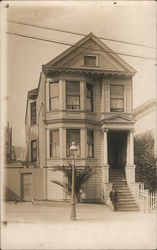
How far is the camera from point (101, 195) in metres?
3.82

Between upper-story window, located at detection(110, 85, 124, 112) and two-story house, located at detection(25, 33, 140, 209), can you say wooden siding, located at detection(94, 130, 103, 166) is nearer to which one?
two-story house, located at detection(25, 33, 140, 209)

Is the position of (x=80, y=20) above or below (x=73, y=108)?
above

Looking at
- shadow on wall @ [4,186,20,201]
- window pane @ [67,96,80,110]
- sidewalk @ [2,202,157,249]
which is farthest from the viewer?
window pane @ [67,96,80,110]

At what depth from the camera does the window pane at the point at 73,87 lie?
3.90 m

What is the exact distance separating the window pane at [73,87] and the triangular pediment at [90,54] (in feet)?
0.53

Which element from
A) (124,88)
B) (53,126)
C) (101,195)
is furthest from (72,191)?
(124,88)

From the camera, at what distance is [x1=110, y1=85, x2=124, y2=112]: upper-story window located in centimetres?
392

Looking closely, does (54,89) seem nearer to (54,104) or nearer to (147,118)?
(54,104)

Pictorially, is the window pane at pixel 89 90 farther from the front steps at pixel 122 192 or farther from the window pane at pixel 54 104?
the front steps at pixel 122 192

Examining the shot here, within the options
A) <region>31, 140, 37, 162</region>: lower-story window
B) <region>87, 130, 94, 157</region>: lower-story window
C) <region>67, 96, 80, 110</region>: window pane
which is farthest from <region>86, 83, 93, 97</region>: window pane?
<region>31, 140, 37, 162</region>: lower-story window

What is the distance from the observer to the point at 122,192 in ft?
12.6

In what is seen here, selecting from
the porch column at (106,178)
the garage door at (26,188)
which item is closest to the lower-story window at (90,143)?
the porch column at (106,178)

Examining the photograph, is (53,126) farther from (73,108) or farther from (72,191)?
(72,191)

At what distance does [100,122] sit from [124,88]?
407 mm
